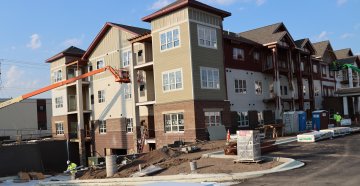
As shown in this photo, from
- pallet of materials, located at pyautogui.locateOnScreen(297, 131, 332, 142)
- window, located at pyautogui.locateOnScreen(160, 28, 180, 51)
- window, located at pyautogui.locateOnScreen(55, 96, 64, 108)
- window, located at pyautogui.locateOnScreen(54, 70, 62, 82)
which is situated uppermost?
window, located at pyautogui.locateOnScreen(160, 28, 180, 51)

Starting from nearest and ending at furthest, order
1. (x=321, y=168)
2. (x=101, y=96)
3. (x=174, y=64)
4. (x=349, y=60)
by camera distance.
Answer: (x=321, y=168) < (x=174, y=64) < (x=101, y=96) < (x=349, y=60)

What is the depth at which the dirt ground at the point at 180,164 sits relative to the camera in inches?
704

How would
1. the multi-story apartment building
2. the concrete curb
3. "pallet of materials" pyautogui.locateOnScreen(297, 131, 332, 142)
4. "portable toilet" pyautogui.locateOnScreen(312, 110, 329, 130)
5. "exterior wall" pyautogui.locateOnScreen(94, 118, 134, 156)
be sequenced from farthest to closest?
"exterior wall" pyautogui.locateOnScreen(94, 118, 134, 156) < "portable toilet" pyautogui.locateOnScreen(312, 110, 329, 130) < the multi-story apartment building < "pallet of materials" pyautogui.locateOnScreen(297, 131, 332, 142) < the concrete curb

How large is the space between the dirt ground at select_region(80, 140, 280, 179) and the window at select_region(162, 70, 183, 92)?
674cm

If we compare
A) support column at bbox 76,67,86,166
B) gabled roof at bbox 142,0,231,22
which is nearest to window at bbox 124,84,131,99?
support column at bbox 76,67,86,166

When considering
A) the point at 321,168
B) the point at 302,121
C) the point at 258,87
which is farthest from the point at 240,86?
the point at 321,168

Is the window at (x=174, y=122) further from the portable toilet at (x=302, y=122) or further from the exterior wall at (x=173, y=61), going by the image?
the portable toilet at (x=302, y=122)

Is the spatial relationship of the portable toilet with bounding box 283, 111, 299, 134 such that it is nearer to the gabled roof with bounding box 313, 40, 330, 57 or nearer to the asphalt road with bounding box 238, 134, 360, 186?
the asphalt road with bounding box 238, 134, 360, 186

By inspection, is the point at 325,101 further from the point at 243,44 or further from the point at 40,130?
the point at 40,130

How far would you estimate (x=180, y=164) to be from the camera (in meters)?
21.2

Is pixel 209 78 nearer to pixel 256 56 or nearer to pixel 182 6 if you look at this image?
pixel 182 6

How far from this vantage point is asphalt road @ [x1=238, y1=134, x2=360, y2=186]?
13.8m

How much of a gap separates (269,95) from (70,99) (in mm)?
25340

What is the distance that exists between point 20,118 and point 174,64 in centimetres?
4974
